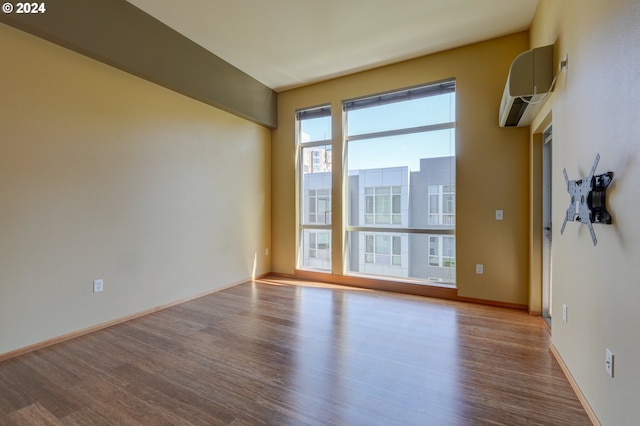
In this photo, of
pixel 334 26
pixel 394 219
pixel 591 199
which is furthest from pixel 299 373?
pixel 334 26

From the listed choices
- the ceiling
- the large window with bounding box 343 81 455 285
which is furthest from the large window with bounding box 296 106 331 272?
the ceiling

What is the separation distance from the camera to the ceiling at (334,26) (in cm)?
281

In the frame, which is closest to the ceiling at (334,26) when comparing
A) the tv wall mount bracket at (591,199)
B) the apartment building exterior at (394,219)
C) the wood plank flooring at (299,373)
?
the apartment building exterior at (394,219)

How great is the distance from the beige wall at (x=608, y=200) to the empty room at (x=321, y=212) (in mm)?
18

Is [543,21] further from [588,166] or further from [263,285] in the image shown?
[263,285]

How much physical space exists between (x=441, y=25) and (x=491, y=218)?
2307 mm

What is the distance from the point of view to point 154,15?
2.96m

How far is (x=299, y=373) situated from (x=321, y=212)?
9.69 ft

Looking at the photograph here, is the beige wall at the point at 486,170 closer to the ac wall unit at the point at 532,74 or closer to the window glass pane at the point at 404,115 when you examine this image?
the window glass pane at the point at 404,115

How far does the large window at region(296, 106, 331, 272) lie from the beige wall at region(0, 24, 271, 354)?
4.23ft

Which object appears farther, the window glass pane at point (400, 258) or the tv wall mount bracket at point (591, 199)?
the window glass pane at point (400, 258)

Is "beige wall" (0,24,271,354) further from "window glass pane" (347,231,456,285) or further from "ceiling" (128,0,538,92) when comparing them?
"window glass pane" (347,231,456,285)

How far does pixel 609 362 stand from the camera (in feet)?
4.58

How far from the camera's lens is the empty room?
1636 mm
